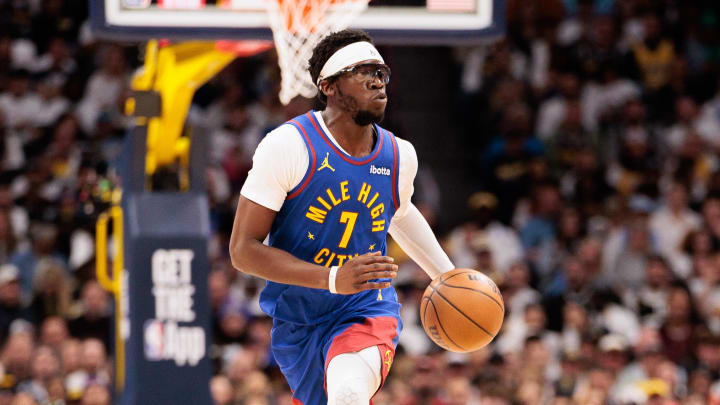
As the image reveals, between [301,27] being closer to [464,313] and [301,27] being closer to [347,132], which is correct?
[347,132]

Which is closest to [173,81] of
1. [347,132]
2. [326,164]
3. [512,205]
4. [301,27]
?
[301,27]

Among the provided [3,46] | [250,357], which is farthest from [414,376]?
[3,46]

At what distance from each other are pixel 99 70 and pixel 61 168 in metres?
1.57

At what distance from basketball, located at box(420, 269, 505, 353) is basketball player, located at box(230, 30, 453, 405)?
7.8 inches

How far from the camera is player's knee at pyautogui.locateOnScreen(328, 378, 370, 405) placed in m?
4.65

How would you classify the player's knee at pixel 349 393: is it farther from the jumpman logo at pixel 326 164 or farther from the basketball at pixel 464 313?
the jumpman logo at pixel 326 164

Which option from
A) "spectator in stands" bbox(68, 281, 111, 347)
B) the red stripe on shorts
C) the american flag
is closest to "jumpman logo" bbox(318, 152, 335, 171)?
the red stripe on shorts

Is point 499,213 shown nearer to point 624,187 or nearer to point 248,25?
point 624,187

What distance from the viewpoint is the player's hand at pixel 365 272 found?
14.7 feet

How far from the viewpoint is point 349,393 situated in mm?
4652

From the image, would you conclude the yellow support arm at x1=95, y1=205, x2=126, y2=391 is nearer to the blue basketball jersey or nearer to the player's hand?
the blue basketball jersey

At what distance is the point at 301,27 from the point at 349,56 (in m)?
1.90

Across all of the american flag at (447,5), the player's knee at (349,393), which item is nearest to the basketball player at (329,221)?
the player's knee at (349,393)

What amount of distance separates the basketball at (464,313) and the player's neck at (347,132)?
743 mm
